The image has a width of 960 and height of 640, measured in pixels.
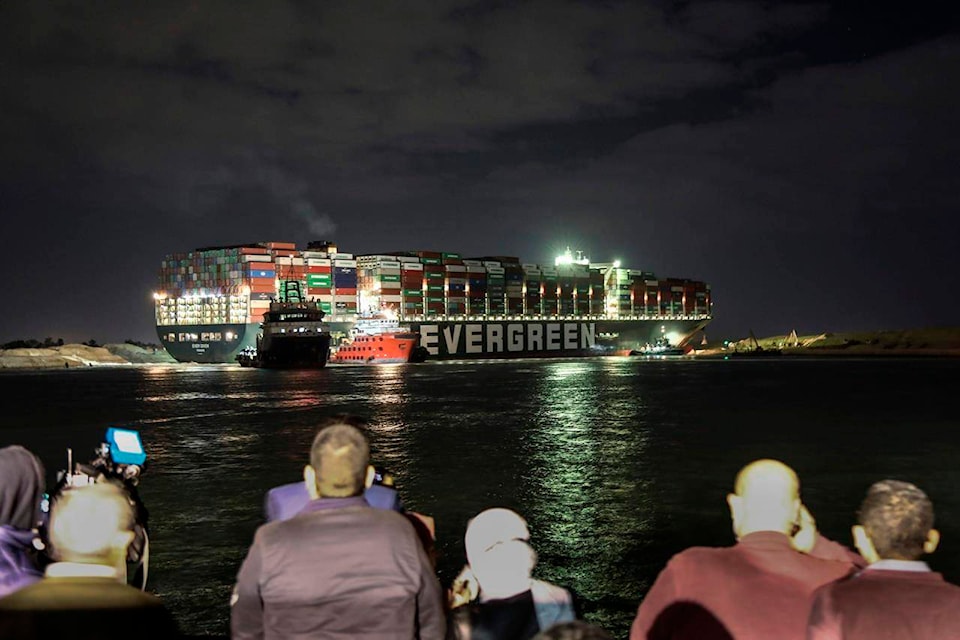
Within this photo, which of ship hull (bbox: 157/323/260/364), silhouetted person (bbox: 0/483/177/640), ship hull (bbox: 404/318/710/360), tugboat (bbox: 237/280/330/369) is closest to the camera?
silhouetted person (bbox: 0/483/177/640)

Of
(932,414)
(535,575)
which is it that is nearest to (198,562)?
(535,575)

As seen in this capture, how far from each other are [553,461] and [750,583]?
13.7 m

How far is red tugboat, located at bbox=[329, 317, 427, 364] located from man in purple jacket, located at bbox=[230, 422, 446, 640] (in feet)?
311

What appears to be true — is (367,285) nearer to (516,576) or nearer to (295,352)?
(295,352)

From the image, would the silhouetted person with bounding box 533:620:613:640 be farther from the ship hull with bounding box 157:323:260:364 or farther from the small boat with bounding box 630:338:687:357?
the small boat with bounding box 630:338:687:357

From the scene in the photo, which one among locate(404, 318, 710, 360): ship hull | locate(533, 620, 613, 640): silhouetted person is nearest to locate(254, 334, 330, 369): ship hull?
locate(404, 318, 710, 360): ship hull

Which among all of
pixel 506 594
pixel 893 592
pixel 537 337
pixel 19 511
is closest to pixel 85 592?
pixel 506 594

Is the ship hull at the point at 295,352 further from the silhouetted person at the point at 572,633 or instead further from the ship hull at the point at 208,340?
the silhouetted person at the point at 572,633

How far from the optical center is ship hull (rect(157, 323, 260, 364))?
104m

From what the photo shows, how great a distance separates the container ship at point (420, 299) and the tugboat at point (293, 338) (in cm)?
1066

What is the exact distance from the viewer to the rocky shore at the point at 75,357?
13112cm

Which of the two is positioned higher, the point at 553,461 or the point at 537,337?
the point at 537,337

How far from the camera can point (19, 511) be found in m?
3.97

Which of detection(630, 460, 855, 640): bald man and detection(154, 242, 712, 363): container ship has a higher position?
detection(154, 242, 712, 363): container ship
